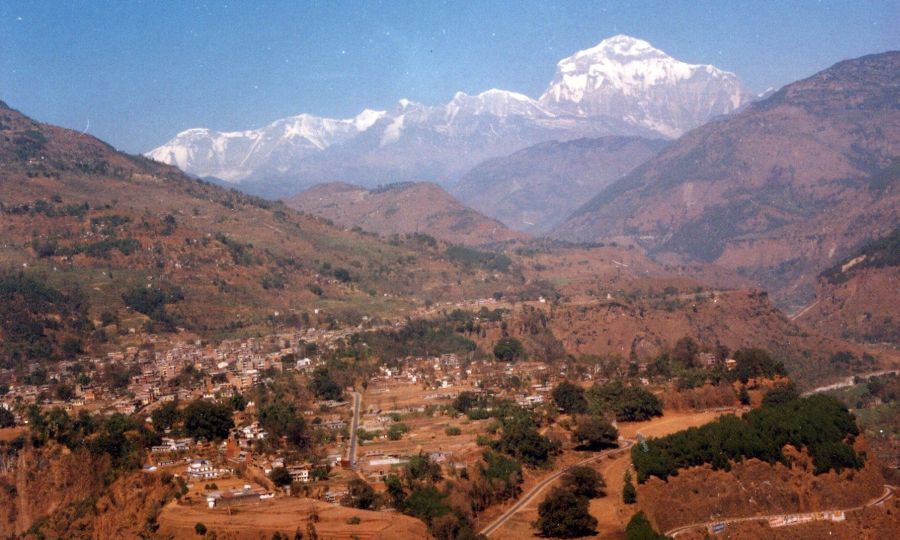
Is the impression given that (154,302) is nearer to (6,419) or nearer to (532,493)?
(6,419)

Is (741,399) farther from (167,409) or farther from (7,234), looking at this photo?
(7,234)

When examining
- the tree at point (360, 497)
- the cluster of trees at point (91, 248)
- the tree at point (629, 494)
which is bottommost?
the tree at point (629, 494)

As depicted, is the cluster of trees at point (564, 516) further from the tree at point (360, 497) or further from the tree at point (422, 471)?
the tree at point (360, 497)

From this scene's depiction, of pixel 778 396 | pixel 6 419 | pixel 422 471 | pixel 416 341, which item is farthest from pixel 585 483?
pixel 416 341

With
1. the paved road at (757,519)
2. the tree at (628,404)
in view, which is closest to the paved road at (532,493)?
the tree at (628,404)

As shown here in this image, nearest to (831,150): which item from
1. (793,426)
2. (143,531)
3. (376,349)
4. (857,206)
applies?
(857,206)

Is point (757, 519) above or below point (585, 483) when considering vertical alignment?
below

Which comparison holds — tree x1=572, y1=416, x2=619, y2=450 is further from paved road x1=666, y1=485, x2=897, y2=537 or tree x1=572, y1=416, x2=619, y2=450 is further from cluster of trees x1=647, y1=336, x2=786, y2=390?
paved road x1=666, y1=485, x2=897, y2=537
